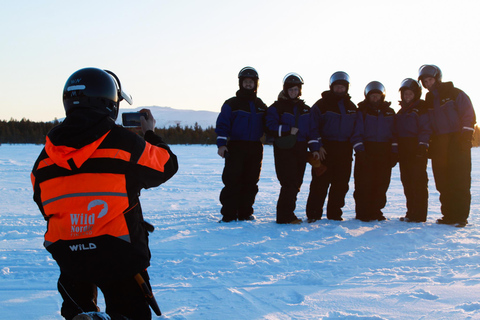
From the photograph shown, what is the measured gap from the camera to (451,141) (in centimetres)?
540

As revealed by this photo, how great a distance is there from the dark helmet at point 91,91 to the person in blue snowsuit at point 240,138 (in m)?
3.46

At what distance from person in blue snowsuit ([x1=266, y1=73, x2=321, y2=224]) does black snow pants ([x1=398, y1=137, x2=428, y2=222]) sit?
1305 mm

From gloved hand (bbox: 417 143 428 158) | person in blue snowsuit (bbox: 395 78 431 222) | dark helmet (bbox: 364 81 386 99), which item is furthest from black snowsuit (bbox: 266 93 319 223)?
gloved hand (bbox: 417 143 428 158)

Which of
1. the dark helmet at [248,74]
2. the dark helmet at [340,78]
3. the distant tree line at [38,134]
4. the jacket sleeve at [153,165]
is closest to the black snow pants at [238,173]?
the dark helmet at [248,74]

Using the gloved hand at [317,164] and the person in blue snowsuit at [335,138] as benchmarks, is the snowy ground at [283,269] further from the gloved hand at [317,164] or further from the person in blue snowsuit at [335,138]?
the gloved hand at [317,164]

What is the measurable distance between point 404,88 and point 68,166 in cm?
521

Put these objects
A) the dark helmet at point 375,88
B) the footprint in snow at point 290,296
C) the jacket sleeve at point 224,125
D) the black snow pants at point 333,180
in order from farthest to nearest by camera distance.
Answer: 1. the dark helmet at point 375,88
2. the black snow pants at point 333,180
3. the jacket sleeve at point 224,125
4. the footprint in snow at point 290,296

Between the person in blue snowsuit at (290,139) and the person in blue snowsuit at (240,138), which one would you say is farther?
the person in blue snowsuit at (240,138)

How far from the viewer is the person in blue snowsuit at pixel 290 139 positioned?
5.27m

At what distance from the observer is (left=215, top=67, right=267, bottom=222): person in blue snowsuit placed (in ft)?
17.6

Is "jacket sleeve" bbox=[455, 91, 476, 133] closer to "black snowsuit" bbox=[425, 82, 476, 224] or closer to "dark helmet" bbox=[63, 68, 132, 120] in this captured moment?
"black snowsuit" bbox=[425, 82, 476, 224]

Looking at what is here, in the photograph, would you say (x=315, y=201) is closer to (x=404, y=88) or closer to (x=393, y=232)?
(x=393, y=232)

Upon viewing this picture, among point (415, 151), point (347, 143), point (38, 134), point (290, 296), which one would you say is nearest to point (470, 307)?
point (290, 296)

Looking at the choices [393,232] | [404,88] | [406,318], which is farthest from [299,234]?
[404,88]
